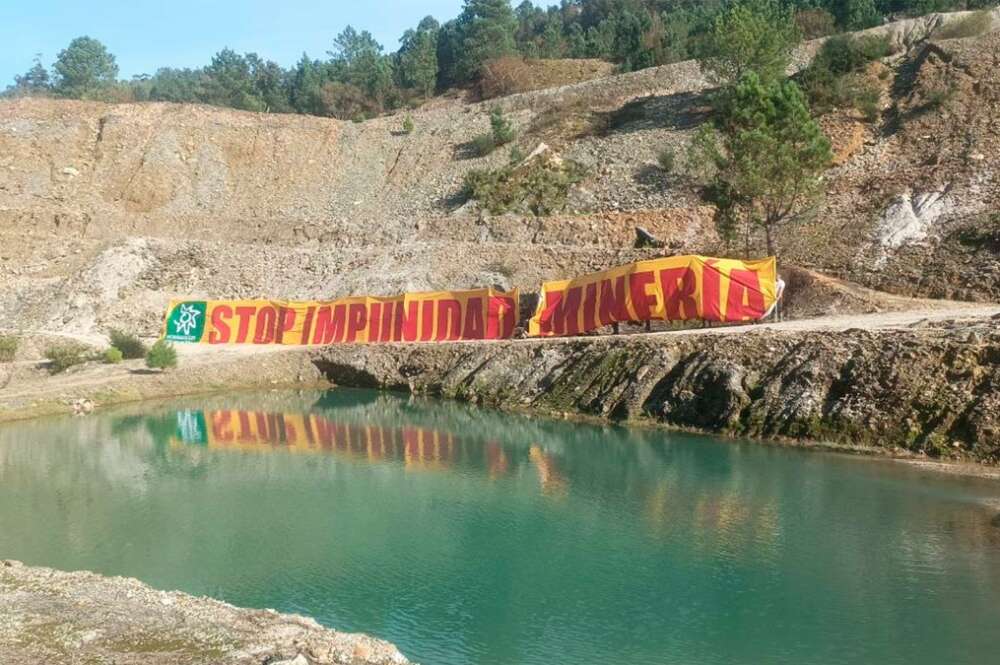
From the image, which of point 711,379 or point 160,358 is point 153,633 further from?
point 160,358

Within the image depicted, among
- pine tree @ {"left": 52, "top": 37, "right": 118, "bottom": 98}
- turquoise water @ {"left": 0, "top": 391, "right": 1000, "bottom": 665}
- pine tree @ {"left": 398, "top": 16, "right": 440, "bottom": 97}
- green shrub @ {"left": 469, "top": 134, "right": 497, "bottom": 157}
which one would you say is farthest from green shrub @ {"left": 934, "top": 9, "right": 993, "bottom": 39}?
pine tree @ {"left": 52, "top": 37, "right": 118, "bottom": 98}

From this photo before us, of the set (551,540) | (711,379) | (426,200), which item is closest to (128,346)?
(426,200)

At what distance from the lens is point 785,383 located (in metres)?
22.8

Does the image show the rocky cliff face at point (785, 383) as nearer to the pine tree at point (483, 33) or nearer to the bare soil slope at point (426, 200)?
the bare soil slope at point (426, 200)

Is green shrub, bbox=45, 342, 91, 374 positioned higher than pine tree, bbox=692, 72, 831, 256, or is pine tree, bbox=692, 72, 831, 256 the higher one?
pine tree, bbox=692, 72, 831, 256

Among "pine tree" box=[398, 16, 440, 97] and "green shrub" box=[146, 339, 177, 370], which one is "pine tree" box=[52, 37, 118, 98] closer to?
"pine tree" box=[398, 16, 440, 97]

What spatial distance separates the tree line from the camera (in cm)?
7200

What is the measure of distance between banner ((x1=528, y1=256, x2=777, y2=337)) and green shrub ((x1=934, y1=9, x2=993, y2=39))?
28423 mm

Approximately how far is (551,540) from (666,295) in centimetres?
1659

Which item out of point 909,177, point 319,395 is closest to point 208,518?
point 319,395

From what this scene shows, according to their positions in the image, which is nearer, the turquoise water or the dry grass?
the turquoise water

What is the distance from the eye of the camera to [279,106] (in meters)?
90.9

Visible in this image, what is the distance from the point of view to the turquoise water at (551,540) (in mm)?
11695

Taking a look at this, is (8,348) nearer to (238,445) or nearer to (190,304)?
(190,304)
